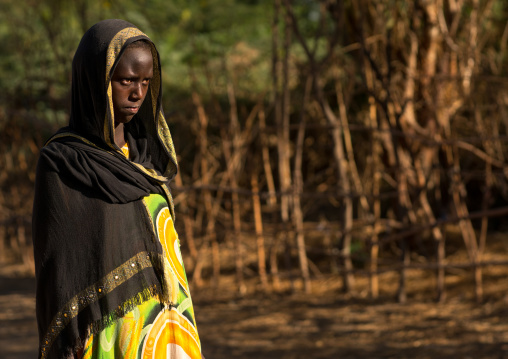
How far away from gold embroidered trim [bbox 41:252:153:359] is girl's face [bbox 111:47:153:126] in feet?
1.12

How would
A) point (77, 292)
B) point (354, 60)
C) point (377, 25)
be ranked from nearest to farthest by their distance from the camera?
point (77, 292), point (377, 25), point (354, 60)

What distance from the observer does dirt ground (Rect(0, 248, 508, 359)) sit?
4035 millimetres

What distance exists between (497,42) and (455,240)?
1.98m

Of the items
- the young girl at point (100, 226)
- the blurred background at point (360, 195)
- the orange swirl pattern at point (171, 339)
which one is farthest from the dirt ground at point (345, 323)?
the young girl at point (100, 226)

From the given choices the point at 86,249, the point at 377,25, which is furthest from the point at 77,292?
the point at 377,25

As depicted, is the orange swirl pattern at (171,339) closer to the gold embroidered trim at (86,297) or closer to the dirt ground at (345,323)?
the gold embroidered trim at (86,297)

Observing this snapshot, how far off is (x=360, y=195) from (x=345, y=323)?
112 cm

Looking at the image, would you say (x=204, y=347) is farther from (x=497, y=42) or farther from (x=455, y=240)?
(x=497, y=42)

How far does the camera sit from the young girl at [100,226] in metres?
1.40

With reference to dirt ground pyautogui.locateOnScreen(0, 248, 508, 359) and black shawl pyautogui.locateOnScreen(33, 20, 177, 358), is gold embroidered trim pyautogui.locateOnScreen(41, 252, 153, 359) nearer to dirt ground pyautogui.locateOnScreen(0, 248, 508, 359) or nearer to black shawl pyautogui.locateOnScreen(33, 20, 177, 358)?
black shawl pyautogui.locateOnScreen(33, 20, 177, 358)

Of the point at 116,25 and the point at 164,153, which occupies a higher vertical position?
the point at 116,25

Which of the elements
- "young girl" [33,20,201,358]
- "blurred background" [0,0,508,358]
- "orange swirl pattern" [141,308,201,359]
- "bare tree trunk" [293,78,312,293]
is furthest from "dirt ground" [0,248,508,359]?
"young girl" [33,20,201,358]

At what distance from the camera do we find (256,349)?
4246 mm

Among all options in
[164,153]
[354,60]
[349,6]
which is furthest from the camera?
[354,60]
